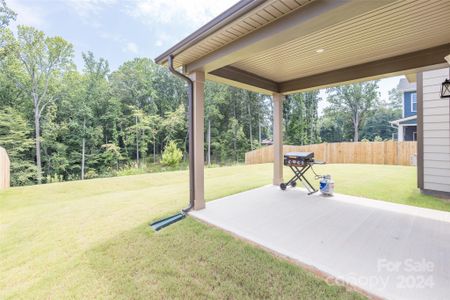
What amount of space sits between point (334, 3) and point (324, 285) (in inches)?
90.7

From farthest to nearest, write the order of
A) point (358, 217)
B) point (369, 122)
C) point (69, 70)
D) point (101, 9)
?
1. point (369, 122)
2. point (69, 70)
3. point (101, 9)
4. point (358, 217)

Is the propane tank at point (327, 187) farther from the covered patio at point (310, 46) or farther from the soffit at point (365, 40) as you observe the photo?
the soffit at point (365, 40)

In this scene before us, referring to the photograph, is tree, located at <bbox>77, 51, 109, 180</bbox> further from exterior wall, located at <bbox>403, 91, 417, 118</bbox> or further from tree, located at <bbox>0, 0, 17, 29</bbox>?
exterior wall, located at <bbox>403, 91, 417, 118</bbox>

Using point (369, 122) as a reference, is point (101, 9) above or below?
above

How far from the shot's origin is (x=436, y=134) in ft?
13.0

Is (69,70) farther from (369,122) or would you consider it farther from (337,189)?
(369,122)

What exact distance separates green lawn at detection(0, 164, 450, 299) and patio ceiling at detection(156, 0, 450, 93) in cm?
227

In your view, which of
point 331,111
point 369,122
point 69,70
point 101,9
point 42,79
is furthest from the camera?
point 369,122

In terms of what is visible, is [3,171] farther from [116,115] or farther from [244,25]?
[116,115]

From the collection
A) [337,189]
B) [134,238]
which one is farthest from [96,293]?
[337,189]

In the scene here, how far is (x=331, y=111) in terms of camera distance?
21203 mm

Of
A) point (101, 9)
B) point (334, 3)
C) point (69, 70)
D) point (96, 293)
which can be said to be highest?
point (101, 9)

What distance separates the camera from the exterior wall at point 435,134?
12.7 ft

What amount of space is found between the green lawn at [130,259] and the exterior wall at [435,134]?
0.52 meters
